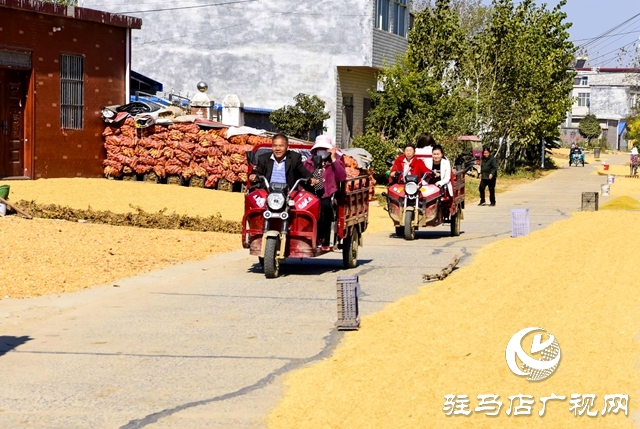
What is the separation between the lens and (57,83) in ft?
93.2

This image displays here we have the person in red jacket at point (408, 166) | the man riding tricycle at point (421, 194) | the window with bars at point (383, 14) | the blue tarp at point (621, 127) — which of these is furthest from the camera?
the blue tarp at point (621, 127)

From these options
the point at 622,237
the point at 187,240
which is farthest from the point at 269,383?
the point at 622,237

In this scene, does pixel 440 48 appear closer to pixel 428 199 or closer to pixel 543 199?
pixel 543 199

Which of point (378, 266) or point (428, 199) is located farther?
point (428, 199)

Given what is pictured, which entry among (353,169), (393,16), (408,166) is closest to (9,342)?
(408,166)

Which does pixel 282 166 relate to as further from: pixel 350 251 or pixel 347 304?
pixel 347 304

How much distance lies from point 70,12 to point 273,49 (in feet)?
50.5

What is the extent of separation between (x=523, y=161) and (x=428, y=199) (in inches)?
1854

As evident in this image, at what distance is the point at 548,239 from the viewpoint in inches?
731

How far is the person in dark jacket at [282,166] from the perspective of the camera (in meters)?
15.1

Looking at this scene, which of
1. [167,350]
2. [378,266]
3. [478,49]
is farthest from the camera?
[478,49]

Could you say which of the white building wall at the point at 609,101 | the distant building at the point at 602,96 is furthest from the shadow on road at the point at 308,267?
the white building wall at the point at 609,101

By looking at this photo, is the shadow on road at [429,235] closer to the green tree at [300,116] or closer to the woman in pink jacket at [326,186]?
the woman in pink jacket at [326,186]

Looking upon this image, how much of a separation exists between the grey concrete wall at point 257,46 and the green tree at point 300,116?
148 centimetres
